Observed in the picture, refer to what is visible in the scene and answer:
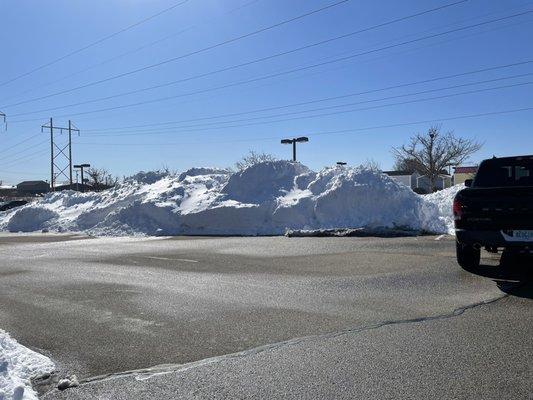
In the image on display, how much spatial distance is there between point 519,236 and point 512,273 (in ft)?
4.13

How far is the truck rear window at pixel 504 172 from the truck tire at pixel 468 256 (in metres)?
1.25

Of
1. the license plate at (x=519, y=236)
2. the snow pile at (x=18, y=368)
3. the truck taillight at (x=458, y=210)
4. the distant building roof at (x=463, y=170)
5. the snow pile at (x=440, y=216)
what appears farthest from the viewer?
the distant building roof at (x=463, y=170)

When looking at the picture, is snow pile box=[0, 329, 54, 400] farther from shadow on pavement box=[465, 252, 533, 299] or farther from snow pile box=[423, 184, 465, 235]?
snow pile box=[423, 184, 465, 235]

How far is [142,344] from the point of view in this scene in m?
6.10

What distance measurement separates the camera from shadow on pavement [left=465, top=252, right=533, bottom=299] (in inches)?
334

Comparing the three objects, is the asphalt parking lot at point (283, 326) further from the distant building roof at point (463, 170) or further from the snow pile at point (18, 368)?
the distant building roof at point (463, 170)

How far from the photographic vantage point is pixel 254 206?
23484 mm

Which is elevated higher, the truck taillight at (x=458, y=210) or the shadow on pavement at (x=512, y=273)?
the truck taillight at (x=458, y=210)

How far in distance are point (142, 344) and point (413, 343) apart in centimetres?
295

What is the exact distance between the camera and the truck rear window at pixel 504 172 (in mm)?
10406

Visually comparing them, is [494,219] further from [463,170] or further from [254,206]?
[463,170]

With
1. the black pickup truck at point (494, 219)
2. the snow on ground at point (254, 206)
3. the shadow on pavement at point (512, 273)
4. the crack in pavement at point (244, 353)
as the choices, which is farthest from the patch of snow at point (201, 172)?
the crack in pavement at point (244, 353)

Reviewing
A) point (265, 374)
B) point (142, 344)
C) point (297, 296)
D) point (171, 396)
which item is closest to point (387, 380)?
point (265, 374)

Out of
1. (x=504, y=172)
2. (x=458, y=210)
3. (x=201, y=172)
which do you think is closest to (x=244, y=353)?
(x=458, y=210)
